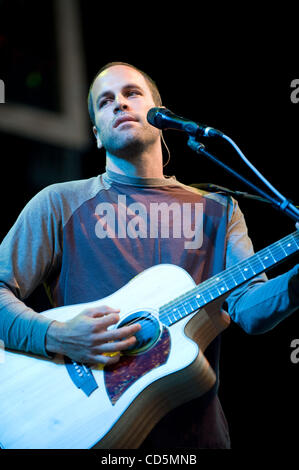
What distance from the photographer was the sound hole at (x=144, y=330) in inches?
60.6

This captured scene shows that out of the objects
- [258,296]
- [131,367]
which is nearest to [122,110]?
[258,296]

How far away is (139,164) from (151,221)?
1.13 feet

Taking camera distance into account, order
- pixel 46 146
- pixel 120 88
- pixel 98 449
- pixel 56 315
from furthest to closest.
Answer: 1. pixel 46 146
2. pixel 120 88
3. pixel 56 315
4. pixel 98 449

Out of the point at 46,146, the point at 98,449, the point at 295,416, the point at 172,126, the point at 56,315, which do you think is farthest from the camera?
the point at 46,146

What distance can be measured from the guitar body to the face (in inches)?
33.8

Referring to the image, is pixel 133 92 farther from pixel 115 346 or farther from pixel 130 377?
pixel 130 377

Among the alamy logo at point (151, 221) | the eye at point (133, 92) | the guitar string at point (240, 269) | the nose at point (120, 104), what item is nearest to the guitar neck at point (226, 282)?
the guitar string at point (240, 269)

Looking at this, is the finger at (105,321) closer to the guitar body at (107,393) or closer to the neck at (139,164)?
the guitar body at (107,393)

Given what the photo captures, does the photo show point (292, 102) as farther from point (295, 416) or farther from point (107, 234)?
point (295, 416)

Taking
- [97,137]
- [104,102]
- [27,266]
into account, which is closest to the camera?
[27,266]

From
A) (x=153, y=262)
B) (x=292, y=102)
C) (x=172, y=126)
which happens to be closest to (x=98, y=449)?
(x=153, y=262)

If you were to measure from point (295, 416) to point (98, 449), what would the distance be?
1063 millimetres

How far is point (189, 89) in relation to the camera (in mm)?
2389

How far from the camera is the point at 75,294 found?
1.80m
